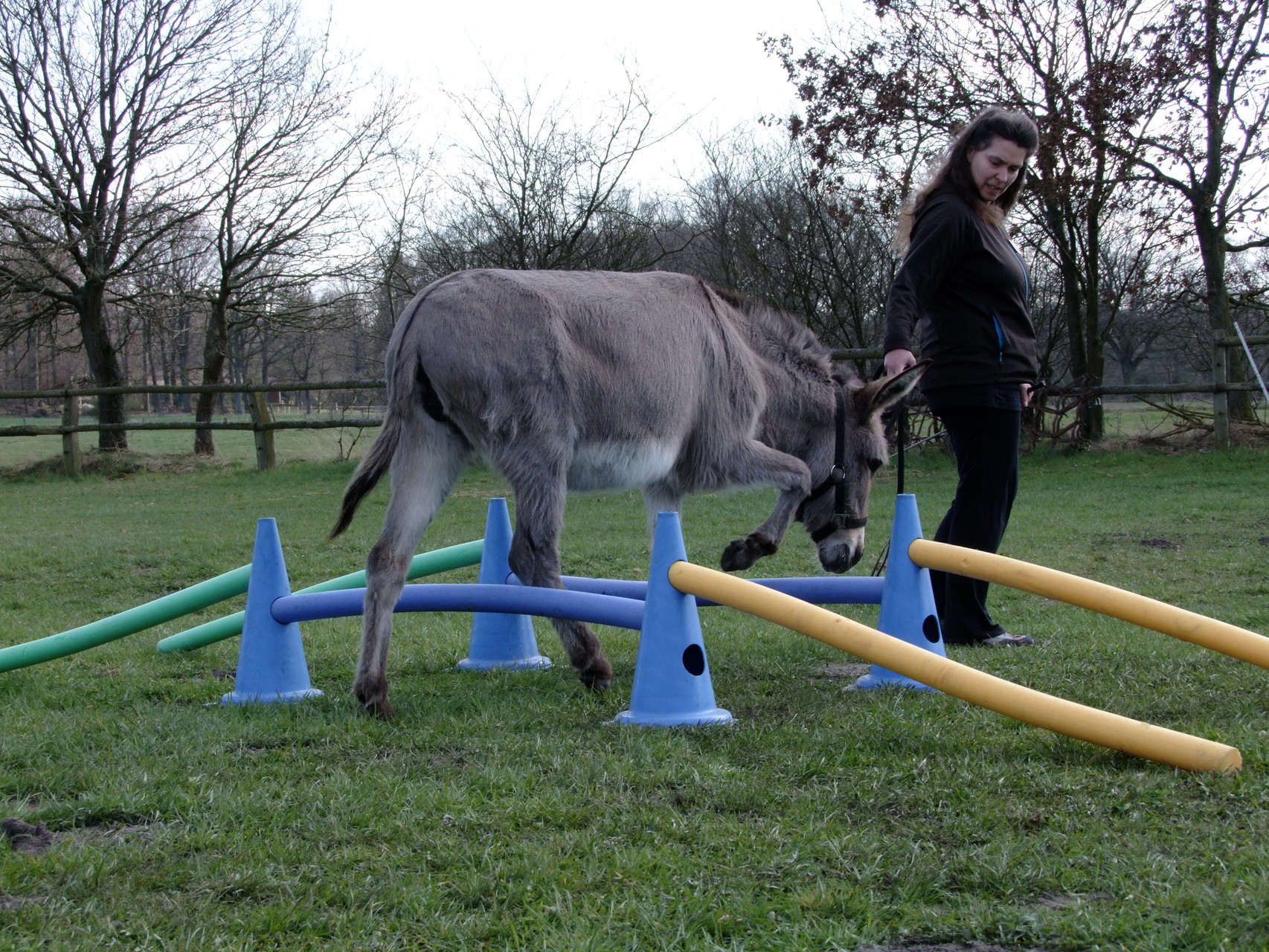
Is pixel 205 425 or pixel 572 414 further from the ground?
pixel 572 414

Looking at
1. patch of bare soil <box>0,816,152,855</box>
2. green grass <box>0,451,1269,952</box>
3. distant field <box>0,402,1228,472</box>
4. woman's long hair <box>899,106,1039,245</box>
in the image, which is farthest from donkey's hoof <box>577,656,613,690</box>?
distant field <box>0,402,1228,472</box>

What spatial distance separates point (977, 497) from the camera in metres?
4.97

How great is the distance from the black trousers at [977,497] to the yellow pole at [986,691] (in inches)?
75.2

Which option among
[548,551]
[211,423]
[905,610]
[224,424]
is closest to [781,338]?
[905,610]

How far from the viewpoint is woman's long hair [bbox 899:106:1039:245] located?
183 inches

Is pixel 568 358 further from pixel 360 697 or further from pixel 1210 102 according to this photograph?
pixel 1210 102

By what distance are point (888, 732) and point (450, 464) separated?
6.43 ft

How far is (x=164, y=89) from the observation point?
762 inches

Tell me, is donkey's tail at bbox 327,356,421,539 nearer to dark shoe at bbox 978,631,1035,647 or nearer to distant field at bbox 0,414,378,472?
dark shoe at bbox 978,631,1035,647

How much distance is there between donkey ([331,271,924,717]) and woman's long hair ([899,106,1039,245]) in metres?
0.88

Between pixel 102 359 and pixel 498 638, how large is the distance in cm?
1827

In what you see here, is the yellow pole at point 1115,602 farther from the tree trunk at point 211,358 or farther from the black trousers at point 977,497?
the tree trunk at point 211,358

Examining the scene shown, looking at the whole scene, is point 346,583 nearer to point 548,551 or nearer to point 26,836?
point 548,551

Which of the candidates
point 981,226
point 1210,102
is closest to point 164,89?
point 1210,102
